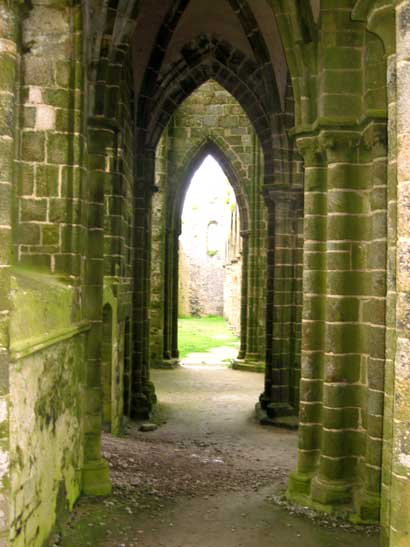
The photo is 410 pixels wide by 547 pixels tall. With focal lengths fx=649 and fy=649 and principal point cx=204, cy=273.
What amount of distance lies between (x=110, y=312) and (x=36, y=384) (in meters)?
3.93

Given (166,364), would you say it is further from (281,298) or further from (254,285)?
(281,298)

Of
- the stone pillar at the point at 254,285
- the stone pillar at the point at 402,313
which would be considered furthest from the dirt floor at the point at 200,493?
the stone pillar at the point at 254,285

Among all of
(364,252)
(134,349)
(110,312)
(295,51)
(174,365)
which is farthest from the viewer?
(174,365)

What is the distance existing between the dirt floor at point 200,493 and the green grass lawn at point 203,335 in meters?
8.92

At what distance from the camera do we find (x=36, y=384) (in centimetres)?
451

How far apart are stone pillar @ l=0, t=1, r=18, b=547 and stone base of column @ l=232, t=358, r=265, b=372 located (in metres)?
12.4

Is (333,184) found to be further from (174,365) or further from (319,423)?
(174,365)

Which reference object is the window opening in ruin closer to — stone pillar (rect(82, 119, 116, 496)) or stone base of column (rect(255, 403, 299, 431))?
stone base of column (rect(255, 403, 299, 431))

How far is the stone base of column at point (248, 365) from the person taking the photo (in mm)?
15711

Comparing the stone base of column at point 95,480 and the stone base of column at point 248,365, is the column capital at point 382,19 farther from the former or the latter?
the stone base of column at point 248,365

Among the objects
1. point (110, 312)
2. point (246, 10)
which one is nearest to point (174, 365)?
point (110, 312)

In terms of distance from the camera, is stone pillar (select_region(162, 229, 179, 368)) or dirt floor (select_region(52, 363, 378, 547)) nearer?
dirt floor (select_region(52, 363, 378, 547))

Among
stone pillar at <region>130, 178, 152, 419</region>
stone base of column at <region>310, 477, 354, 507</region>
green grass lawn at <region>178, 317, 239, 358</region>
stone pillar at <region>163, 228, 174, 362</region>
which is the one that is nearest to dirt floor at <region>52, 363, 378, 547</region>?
stone base of column at <region>310, 477, 354, 507</region>

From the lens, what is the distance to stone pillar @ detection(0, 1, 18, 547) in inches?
135
